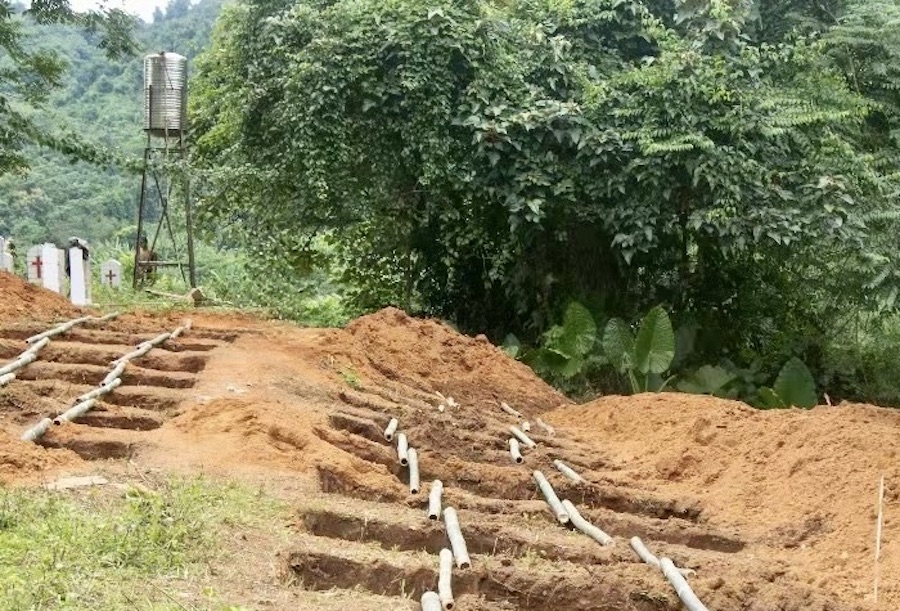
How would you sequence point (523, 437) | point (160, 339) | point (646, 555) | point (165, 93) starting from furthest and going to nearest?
1. point (165, 93)
2. point (160, 339)
3. point (523, 437)
4. point (646, 555)

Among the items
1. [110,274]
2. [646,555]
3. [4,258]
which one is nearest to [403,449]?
[646,555]

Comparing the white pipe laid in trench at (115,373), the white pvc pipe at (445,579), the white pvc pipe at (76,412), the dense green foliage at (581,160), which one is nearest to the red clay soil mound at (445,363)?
the dense green foliage at (581,160)

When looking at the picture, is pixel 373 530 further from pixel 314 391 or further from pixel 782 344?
pixel 782 344

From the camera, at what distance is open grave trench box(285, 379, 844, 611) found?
3.83 metres

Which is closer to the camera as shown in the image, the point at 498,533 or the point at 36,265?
the point at 498,533

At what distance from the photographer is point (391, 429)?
6.07 meters

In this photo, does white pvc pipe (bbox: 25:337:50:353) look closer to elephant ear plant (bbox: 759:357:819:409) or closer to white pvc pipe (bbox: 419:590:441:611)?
white pvc pipe (bbox: 419:590:441:611)

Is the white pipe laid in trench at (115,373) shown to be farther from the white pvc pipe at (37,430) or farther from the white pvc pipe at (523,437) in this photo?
the white pvc pipe at (523,437)

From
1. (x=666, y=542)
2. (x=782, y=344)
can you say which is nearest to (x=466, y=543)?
(x=666, y=542)

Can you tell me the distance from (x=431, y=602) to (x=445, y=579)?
311 mm

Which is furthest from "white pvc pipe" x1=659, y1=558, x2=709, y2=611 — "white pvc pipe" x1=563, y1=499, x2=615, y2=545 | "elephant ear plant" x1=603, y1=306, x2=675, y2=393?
→ "elephant ear plant" x1=603, y1=306, x2=675, y2=393

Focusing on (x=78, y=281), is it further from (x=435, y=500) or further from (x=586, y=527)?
(x=586, y=527)

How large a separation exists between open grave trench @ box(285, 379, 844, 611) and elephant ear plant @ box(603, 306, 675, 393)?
292cm

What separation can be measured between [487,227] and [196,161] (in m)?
3.90
